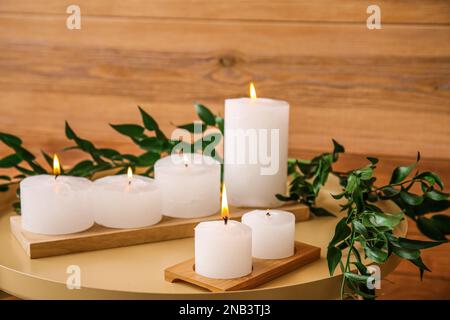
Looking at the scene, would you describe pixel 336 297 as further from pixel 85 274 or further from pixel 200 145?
pixel 200 145

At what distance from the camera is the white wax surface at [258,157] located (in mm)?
995

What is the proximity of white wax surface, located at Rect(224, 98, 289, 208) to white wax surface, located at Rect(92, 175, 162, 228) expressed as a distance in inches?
5.8

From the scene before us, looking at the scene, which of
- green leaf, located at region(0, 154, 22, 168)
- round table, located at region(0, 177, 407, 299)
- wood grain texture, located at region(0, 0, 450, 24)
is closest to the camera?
round table, located at region(0, 177, 407, 299)

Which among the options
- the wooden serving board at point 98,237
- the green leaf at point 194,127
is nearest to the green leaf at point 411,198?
the wooden serving board at point 98,237

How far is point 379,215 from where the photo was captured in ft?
2.66

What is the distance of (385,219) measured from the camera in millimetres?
797

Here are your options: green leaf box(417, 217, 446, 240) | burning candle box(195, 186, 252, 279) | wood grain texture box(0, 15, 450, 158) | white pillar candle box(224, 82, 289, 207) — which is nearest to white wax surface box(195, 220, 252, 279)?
burning candle box(195, 186, 252, 279)

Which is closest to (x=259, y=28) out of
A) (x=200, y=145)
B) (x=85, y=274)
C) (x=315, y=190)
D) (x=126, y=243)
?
(x=200, y=145)

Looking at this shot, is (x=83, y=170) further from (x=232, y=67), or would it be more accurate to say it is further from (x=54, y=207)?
(x=232, y=67)

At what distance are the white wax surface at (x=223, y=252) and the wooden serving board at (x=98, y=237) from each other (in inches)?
5.6

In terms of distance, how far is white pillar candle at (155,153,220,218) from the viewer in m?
0.96

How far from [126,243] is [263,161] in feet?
0.82

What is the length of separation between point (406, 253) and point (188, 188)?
12.9 inches

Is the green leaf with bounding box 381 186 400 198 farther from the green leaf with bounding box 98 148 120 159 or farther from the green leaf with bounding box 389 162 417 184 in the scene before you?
the green leaf with bounding box 98 148 120 159
